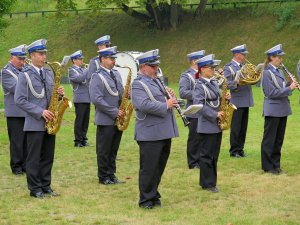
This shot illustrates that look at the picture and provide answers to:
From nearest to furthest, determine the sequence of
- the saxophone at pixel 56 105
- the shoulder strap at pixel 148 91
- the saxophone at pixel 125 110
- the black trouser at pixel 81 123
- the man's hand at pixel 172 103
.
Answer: the man's hand at pixel 172 103 → the shoulder strap at pixel 148 91 → the saxophone at pixel 56 105 → the saxophone at pixel 125 110 → the black trouser at pixel 81 123

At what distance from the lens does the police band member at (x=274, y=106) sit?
11648 millimetres

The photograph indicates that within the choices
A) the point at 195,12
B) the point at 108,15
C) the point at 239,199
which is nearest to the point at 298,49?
the point at 195,12

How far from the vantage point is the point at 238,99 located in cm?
1360

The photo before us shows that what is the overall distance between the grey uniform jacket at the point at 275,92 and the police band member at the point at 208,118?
1559 mm

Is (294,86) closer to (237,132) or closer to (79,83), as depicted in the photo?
(237,132)

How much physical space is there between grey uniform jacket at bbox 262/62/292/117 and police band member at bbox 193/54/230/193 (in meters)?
1.56

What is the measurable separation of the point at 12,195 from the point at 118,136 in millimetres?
2072

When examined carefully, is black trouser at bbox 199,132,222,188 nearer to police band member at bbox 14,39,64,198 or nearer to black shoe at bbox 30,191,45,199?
police band member at bbox 14,39,64,198

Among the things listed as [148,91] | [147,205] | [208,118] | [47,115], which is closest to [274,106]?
[208,118]

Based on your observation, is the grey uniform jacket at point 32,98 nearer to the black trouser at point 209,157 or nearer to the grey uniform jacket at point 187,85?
the black trouser at point 209,157

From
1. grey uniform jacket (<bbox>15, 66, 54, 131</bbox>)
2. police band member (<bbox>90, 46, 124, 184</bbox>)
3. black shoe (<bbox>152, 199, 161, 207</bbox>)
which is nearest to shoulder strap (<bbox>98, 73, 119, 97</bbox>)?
police band member (<bbox>90, 46, 124, 184</bbox>)

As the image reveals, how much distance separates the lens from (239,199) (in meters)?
9.83

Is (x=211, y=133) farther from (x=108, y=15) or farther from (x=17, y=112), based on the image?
(x=108, y=15)

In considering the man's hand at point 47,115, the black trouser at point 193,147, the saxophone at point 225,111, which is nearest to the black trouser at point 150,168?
the saxophone at point 225,111
